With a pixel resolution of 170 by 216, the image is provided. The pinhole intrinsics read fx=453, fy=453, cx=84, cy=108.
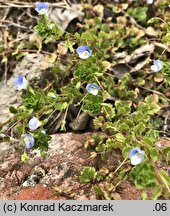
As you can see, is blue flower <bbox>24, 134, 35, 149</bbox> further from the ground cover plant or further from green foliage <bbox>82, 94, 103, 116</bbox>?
green foliage <bbox>82, 94, 103, 116</bbox>

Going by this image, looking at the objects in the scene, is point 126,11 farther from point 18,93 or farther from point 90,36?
point 18,93

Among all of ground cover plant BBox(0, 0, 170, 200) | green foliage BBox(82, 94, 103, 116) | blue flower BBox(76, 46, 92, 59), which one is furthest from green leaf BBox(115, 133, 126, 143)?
blue flower BBox(76, 46, 92, 59)

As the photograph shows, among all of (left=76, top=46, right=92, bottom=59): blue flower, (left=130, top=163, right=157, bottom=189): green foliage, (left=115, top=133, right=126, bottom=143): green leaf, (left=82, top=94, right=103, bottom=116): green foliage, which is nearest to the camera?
(left=130, top=163, right=157, bottom=189): green foliage

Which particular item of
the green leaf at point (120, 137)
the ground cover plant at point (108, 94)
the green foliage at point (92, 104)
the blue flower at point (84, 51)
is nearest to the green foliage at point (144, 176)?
the ground cover plant at point (108, 94)

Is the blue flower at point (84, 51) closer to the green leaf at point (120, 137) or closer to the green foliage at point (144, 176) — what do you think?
the green leaf at point (120, 137)

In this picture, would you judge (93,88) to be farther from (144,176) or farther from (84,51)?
(144,176)

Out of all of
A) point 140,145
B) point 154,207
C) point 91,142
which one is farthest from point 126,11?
point 154,207
